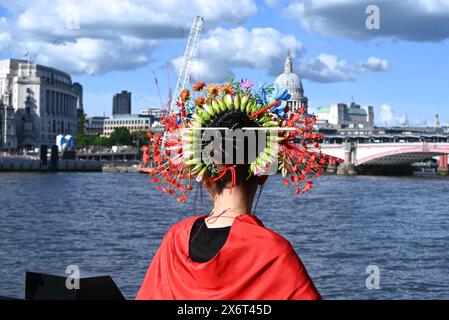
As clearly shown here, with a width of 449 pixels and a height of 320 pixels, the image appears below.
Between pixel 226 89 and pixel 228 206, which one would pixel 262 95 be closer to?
pixel 226 89

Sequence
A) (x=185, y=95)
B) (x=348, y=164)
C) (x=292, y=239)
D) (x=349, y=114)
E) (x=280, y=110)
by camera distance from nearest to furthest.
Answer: (x=280, y=110), (x=185, y=95), (x=292, y=239), (x=348, y=164), (x=349, y=114)

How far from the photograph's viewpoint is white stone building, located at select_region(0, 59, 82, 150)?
10430 centimetres

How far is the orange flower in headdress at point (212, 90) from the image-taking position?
2793 mm

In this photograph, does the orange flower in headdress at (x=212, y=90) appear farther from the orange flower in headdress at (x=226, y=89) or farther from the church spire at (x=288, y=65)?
the church spire at (x=288, y=65)

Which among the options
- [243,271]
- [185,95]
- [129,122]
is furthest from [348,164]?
[129,122]

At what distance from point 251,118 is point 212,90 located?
0.23 meters

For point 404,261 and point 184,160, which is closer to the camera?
point 184,160

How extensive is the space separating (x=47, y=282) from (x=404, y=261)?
10.9m

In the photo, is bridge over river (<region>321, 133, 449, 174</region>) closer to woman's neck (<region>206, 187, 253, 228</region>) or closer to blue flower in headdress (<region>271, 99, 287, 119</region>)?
blue flower in headdress (<region>271, 99, 287, 119</region>)

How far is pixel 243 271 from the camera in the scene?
2.33 metres

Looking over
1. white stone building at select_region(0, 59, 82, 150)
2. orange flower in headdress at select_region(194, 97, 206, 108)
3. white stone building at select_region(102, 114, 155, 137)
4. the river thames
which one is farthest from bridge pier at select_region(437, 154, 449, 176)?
orange flower in headdress at select_region(194, 97, 206, 108)
